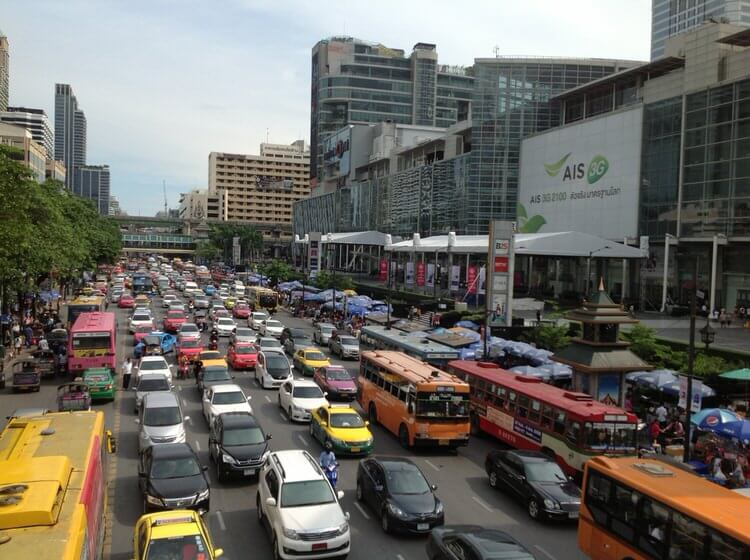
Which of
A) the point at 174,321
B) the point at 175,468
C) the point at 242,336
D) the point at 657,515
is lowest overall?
the point at 174,321

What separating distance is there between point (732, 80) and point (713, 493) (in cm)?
4883

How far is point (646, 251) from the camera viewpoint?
56.4 meters

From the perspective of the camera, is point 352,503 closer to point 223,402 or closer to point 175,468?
point 175,468

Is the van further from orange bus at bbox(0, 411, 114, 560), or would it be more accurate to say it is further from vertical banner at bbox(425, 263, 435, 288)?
vertical banner at bbox(425, 263, 435, 288)

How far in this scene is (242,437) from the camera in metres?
18.0

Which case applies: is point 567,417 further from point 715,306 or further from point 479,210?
point 479,210

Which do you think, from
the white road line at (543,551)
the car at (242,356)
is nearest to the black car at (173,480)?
the white road line at (543,551)

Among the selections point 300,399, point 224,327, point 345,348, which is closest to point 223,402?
point 300,399

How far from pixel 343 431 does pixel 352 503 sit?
152 inches

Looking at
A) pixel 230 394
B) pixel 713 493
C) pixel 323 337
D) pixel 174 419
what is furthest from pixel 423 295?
pixel 713 493

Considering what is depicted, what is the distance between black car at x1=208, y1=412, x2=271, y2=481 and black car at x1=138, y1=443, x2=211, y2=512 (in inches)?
70.4

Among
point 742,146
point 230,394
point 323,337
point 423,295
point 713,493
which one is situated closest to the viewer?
point 713,493

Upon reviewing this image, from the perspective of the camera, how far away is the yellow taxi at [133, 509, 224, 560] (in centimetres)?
1055

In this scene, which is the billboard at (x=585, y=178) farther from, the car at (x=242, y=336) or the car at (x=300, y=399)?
the car at (x=300, y=399)
